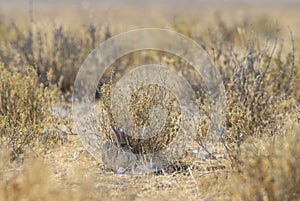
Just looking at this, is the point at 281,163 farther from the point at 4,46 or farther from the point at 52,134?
the point at 4,46

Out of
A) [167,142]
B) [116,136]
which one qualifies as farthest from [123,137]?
[167,142]

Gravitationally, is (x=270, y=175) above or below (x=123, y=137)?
below

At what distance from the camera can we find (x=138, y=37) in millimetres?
9164

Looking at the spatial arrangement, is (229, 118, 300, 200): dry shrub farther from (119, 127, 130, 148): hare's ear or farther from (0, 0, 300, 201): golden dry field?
(119, 127, 130, 148): hare's ear

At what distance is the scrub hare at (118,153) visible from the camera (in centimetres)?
383

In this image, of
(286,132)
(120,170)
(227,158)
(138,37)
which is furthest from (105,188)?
(138,37)

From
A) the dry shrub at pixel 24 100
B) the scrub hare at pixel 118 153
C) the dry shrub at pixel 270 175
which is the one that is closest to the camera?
the dry shrub at pixel 270 175

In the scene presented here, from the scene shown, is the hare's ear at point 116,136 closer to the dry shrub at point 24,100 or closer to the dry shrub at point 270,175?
the dry shrub at point 24,100

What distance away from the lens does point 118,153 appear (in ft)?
12.7

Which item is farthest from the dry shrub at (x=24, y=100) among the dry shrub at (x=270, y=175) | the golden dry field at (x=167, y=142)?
the dry shrub at (x=270, y=175)

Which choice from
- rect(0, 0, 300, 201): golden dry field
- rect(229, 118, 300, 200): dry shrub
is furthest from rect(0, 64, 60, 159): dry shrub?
rect(229, 118, 300, 200): dry shrub

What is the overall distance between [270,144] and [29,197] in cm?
150

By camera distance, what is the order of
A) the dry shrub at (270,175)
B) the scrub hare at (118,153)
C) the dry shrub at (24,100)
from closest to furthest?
the dry shrub at (270,175), the scrub hare at (118,153), the dry shrub at (24,100)

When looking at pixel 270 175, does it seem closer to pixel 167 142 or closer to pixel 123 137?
pixel 167 142
